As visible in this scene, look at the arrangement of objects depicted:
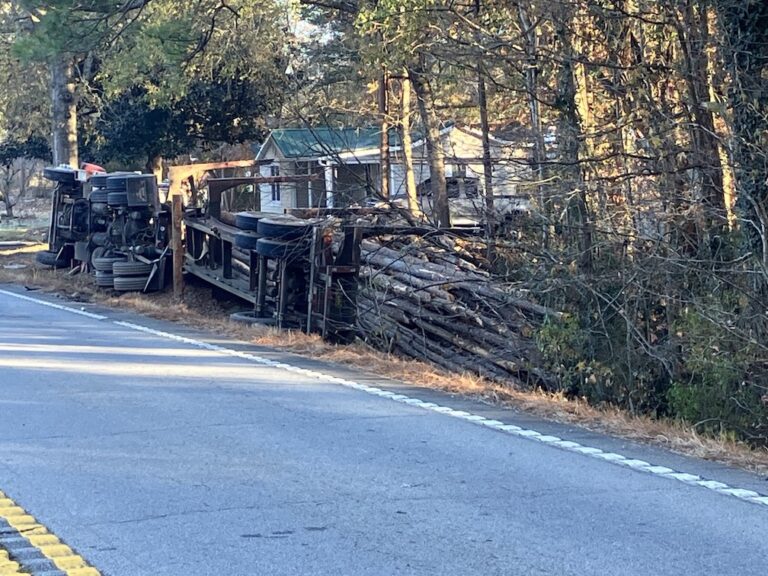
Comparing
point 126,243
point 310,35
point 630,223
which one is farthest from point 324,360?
point 310,35

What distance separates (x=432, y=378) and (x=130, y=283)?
34.4 ft

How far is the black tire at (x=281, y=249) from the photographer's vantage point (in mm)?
15555

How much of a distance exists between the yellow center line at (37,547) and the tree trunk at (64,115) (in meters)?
26.9

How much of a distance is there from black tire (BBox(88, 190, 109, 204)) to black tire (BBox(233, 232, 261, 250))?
19.9 feet

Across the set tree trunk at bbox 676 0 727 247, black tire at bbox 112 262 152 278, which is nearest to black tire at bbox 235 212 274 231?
black tire at bbox 112 262 152 278

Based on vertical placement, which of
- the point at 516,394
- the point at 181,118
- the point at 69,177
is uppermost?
the point at 181,118

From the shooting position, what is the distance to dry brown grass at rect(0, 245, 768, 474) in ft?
27.6

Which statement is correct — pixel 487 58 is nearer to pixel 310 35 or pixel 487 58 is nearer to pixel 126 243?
pixel 126 243

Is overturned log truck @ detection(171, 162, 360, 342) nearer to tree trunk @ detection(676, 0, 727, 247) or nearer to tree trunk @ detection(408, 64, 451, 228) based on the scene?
tree trunk @ detection(408, 64, 451, 228)

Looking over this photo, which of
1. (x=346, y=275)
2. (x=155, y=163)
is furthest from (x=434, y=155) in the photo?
(x=155, y=163)

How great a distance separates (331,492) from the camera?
6750mm

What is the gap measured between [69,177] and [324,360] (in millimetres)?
13788

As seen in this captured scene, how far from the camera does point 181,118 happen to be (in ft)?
118

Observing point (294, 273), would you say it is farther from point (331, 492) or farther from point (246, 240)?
point (331, 492)
